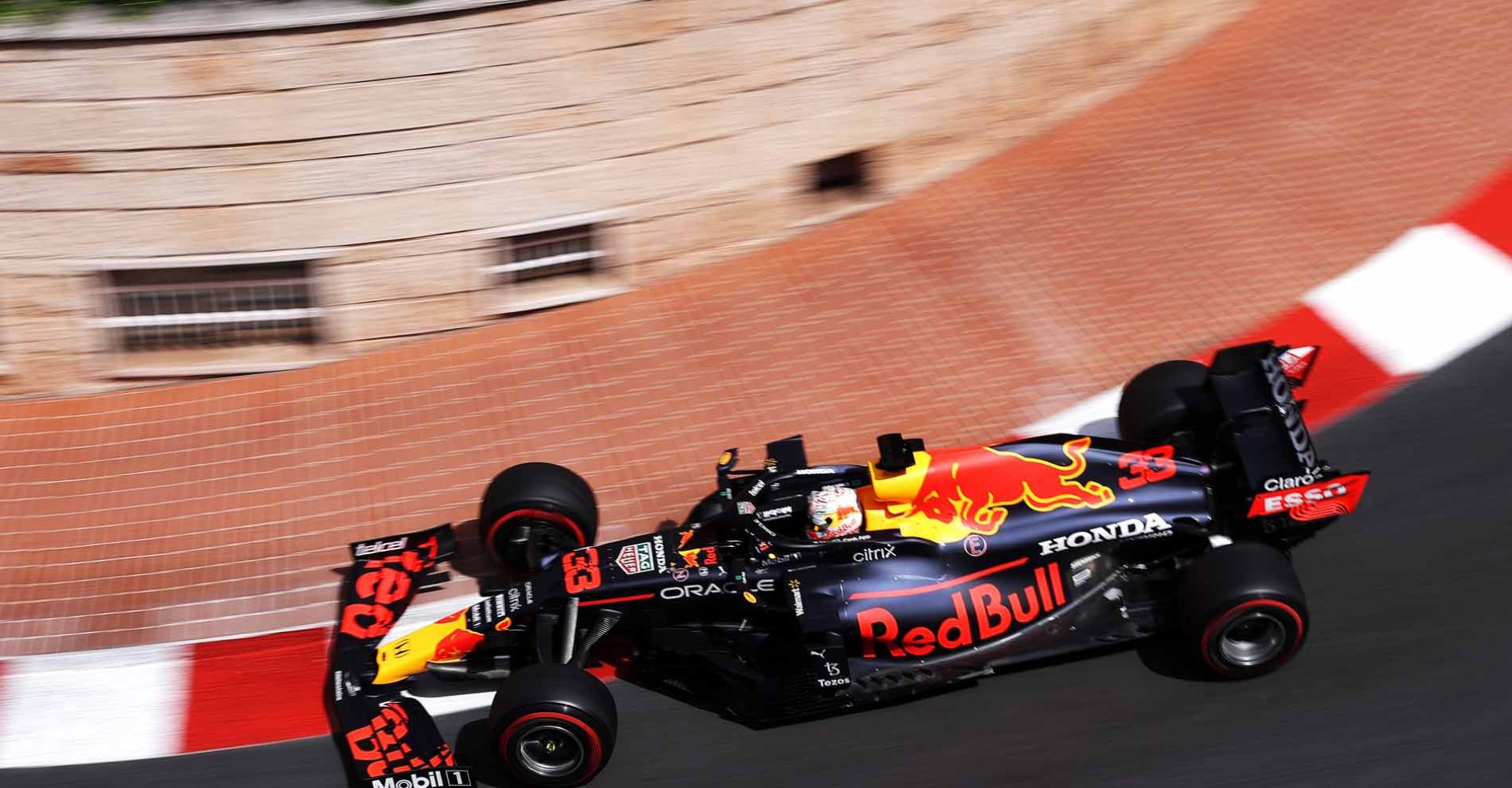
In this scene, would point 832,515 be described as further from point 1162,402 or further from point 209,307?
point 209,307

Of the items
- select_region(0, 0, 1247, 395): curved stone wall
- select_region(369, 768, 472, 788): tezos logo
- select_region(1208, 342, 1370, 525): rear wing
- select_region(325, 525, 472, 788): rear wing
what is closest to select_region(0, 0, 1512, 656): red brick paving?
select_region(0, 0, 1247, 395): curved stone wall

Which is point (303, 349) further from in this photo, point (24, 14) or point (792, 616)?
point (792, 616)

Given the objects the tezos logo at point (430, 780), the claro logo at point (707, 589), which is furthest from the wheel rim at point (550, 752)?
the claro logo at point (707, 589)

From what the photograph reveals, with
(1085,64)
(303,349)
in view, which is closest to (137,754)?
(303,349)

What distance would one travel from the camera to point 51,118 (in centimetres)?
830

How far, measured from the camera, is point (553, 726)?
6.25 meters

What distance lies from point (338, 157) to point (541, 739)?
152 inches

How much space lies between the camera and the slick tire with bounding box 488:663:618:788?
622 cm

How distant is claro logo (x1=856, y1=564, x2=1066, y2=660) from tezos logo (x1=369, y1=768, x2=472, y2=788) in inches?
69.6

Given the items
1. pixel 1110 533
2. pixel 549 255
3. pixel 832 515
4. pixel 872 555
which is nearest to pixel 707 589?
pixel 832 515

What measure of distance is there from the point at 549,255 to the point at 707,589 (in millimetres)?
3415

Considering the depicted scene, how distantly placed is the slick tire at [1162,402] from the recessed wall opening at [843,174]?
3000mm

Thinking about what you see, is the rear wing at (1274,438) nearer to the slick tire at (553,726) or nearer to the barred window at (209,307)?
the slick tire at (553,726)

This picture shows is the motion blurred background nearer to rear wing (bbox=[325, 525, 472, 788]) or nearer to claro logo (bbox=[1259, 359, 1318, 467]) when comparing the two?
rear wing (bbox=[325, 525, 472, 788])
